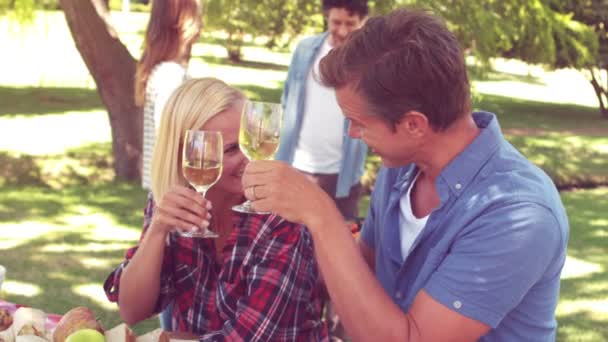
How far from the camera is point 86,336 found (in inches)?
81.0

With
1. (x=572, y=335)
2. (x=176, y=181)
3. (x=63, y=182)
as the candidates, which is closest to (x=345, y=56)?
(x=176, y=181)

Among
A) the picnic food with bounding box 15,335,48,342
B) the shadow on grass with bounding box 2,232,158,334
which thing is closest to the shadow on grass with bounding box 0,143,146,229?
the shadow on grass with bounding box 2,232,158,334

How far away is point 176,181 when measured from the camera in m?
2.87

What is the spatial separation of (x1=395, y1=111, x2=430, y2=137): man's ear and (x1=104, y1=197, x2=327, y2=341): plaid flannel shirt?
595mm

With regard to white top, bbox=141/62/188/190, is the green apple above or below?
above

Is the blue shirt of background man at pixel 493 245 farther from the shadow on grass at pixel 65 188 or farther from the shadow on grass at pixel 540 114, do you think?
the shadow on grass at pixel 540 114

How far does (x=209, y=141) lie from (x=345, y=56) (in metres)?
0.46

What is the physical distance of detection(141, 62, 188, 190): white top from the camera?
16.3 feet

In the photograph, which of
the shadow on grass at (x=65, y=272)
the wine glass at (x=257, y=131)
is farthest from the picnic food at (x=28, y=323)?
the shadow on grass at (x=65, y=272)

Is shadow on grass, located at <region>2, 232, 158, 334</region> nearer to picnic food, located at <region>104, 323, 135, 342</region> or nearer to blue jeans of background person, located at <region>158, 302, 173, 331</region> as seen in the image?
blue jeans of background person, located at <region>158, 302, 173, 331</region>

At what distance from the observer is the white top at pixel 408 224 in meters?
2.44

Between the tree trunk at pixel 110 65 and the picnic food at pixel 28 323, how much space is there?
7100mm

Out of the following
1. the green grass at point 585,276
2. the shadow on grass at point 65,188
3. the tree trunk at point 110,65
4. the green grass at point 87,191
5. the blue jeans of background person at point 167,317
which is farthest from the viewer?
the tree trunk at point 110,65

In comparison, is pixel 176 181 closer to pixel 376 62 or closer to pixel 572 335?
pixel 376 62
